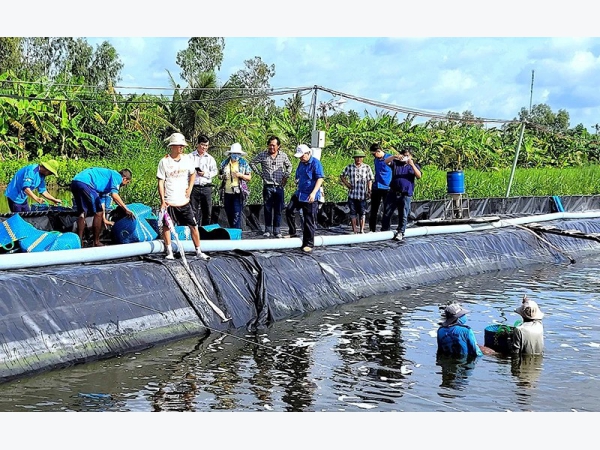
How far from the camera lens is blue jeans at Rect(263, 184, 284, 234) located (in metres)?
13.6

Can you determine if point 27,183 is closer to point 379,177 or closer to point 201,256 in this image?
point 201,256

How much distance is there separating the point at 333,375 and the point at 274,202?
6.14 metres

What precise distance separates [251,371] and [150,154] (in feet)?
80.5

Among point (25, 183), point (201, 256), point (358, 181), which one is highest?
point (358, 181)

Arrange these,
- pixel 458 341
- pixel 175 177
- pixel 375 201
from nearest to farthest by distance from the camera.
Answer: pixel 458 341 → pixel 175 177 → pixel 375 201

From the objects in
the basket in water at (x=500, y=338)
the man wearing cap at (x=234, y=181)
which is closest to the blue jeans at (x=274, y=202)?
the man wearing cap at (x=234, y=181)

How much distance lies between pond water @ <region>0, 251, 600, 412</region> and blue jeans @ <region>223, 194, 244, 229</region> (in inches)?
124

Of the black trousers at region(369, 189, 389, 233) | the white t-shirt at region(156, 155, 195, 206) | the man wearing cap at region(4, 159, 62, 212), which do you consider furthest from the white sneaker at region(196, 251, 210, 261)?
the black trousers at region(369, 189, 389, 233)

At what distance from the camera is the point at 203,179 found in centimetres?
1283

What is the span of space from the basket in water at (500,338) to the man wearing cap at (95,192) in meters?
5.03

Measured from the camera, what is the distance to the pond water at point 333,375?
23.0 ft

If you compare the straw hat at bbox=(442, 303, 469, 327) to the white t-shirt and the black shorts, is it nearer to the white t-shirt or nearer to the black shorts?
the black shorts

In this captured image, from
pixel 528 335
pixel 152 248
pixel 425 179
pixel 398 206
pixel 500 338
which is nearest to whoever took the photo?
pixel 528 335

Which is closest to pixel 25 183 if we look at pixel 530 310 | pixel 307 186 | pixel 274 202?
pixel 274 202
